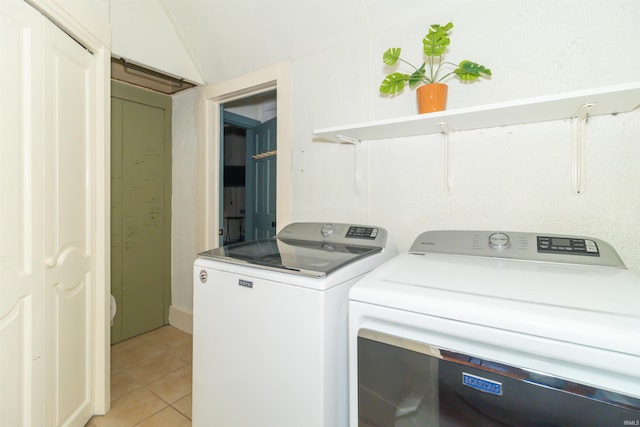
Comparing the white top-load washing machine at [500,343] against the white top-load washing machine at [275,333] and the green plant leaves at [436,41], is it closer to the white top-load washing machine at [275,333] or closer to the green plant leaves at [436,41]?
the white top-load washing machine at [275,333]

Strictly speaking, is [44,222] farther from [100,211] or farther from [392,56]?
[392,56]

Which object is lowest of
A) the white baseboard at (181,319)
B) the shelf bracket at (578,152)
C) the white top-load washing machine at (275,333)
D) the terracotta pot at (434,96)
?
the white baseboard at (181,319)

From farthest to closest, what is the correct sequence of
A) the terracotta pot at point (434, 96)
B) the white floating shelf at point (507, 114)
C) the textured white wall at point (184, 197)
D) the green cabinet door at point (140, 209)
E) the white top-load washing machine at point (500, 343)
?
1. the textured white wall at point (184, 197)
2. the green cabinet door at point (140, 209)
3. the terracotta pot at point (434, 96)
4. the white floating shelf at point (507, 114)
5. the white top-load washing machine at point (500, 343)

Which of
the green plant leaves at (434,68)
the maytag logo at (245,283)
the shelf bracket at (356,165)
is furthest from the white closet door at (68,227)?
the green plant leaves at (434,68)

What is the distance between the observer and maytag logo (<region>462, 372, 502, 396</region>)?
0.70 m

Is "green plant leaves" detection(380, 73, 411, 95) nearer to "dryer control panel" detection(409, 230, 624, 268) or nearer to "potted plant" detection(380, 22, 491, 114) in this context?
"potted plant" detection(380, 22, 491, 114)

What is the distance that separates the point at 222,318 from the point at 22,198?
3.11 feet

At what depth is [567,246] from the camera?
3.58 feet

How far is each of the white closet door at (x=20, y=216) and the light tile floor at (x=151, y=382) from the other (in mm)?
563

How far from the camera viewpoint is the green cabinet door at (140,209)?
2.56m

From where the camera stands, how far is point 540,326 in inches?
25.9

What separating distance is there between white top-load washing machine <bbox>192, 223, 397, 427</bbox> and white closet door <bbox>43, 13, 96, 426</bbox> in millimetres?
682

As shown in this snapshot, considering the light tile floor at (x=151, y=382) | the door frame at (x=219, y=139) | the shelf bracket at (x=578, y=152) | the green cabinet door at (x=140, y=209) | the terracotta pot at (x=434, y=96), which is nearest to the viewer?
the shelf bracket at (x=578, y=152)

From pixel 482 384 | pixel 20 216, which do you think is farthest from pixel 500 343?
pixel 20 216
